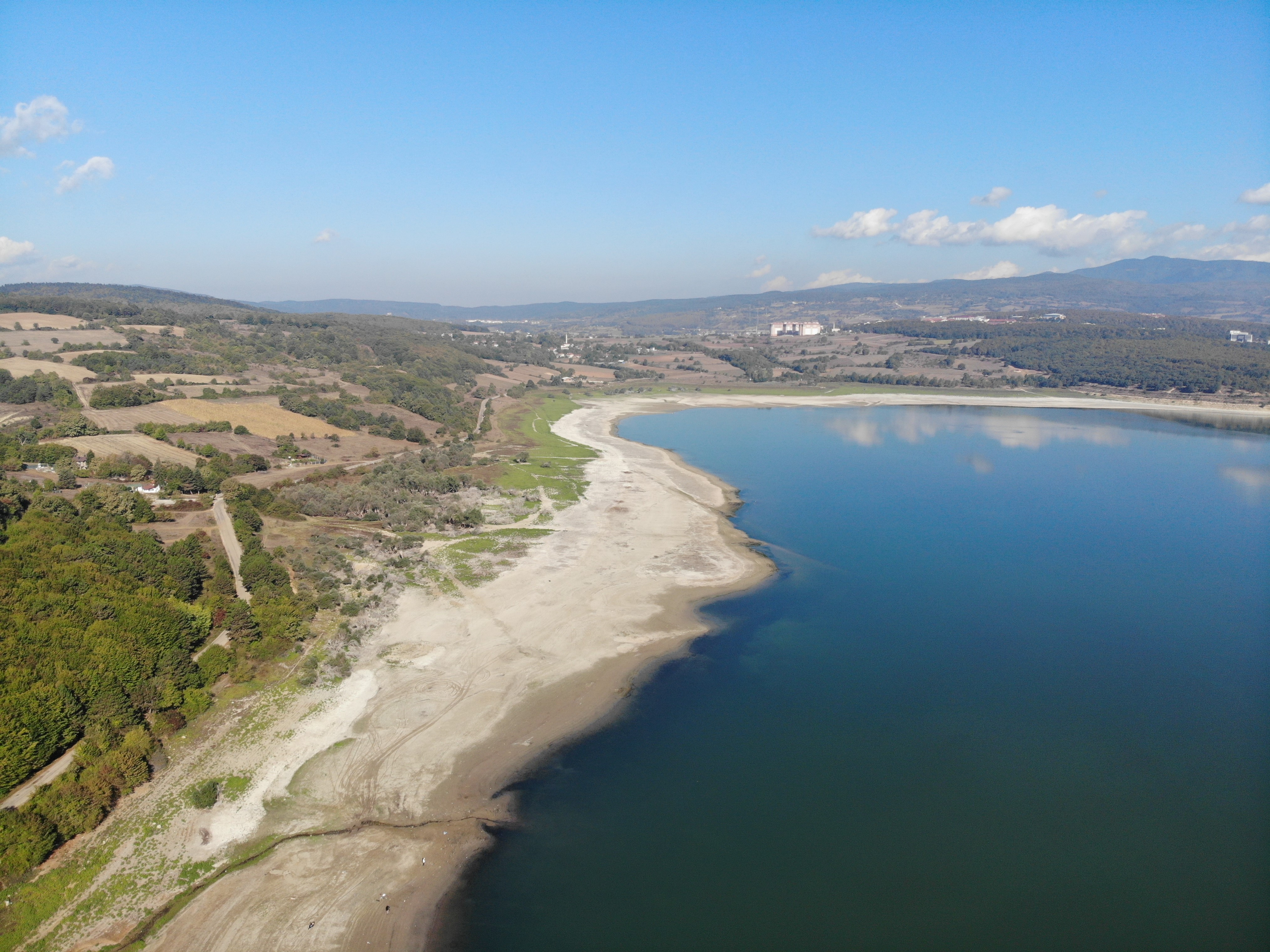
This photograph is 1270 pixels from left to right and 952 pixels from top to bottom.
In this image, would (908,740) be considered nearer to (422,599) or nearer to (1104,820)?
(1104,820)

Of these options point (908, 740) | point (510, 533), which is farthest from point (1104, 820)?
point (510, 533)

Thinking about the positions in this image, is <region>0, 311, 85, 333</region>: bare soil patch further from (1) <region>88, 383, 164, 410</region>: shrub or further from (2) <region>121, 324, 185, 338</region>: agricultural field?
(1) <region>88, 383, 164, 410</region>: shrub

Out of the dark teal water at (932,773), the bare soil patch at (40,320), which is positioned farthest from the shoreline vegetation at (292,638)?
the bare soil patch at (40,320)

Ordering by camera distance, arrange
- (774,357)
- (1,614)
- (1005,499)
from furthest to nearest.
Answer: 1. (774,357)
2. (1005,499)
3. (1,614)

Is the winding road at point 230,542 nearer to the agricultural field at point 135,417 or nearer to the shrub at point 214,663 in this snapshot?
the shrub at point 214,663

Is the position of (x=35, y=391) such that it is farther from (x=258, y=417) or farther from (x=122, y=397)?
(x=258, y=417)

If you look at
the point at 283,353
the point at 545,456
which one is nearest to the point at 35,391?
the point at 283,353
